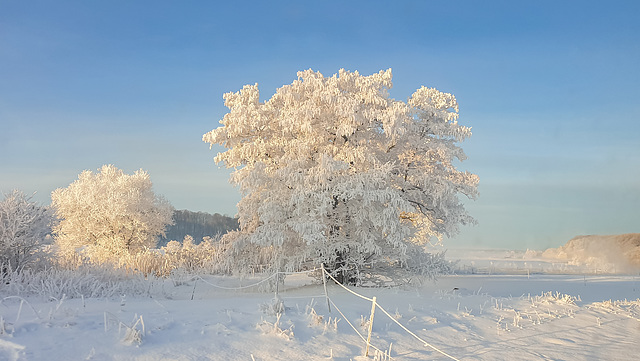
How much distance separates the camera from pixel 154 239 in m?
32.2

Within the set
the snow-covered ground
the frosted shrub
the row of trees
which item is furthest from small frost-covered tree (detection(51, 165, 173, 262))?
the snow-covered ground

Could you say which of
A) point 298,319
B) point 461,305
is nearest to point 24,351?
point 298,319

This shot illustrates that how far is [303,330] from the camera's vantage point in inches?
339

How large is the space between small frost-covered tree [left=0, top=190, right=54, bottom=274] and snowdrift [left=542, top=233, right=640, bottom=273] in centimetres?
3673

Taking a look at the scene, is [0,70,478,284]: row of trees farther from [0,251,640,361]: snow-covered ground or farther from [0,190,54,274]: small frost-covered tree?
[0,251,640,361]: snow-covered ground

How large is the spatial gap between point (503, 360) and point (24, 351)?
7305mm

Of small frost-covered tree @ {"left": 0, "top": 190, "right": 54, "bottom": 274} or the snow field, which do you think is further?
small frost-covered tree @ {"left": 0, "top": 190, "right": 54, "bottom": 274}

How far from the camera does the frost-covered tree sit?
15.3 meters

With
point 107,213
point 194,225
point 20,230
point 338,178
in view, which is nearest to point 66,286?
point 20,230

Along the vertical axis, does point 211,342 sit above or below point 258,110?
below

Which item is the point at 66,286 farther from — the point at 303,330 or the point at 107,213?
the point at 107,213

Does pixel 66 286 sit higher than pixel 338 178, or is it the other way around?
pixel 338 178

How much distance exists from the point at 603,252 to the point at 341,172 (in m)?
37.0

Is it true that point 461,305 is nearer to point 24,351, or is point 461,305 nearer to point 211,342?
point 211,342
